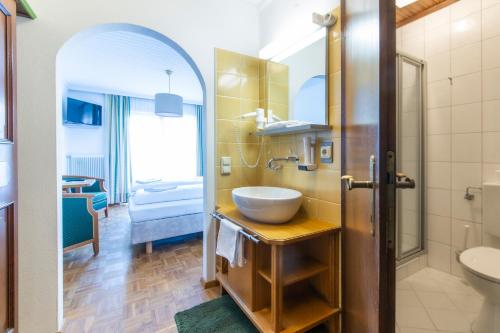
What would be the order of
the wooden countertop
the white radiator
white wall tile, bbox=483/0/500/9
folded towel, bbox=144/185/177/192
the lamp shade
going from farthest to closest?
the white radiator, the lamp shade, folded towel, bbox=144/185/177/192, white wall tile, bbox=483/0/500/9, the wooden countertop

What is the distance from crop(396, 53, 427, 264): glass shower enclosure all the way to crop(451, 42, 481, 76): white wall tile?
0.66ft

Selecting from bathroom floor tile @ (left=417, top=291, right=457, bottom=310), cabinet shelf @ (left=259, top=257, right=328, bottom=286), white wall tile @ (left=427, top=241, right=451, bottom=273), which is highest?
cabinet shelf @ (left=259, top=257, right=328, bottom=286)

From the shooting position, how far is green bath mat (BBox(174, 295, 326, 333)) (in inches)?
54.7

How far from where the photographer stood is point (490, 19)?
1.61 metres

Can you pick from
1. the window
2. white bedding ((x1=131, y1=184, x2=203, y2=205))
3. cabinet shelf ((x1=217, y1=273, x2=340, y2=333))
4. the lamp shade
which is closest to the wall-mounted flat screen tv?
Result: the window

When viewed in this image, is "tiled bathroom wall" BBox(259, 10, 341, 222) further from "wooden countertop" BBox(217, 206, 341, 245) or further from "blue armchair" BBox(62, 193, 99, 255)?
"blue armchair" BBox(62, 193, 99, 255)

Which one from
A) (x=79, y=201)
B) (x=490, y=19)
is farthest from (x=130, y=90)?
(x=490, y=19)

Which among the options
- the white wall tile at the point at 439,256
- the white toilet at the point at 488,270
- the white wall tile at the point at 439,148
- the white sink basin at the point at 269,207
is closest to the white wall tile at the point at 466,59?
the white wall tile at the point at 439,148

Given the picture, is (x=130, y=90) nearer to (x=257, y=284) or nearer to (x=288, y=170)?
(x=288, y=170)

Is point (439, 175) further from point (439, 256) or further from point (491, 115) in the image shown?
point (439, 256)

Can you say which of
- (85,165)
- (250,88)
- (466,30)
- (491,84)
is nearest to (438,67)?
(466,30)

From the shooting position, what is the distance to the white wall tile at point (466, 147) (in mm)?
1715

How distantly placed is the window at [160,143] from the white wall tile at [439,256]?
4416 millimetres

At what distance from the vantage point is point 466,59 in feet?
5.69
